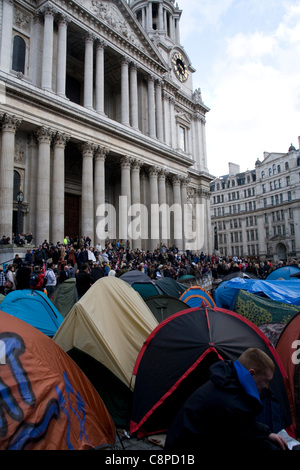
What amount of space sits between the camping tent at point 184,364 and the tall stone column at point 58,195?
702 inches

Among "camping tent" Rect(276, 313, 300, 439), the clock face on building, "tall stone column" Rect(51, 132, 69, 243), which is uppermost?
the clock face on building

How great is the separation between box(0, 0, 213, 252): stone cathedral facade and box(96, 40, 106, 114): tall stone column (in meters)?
0.09

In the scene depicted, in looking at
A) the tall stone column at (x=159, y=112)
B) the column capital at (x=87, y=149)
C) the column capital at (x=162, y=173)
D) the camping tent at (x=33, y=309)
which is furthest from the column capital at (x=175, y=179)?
the camping tent at (x=33, y=309)

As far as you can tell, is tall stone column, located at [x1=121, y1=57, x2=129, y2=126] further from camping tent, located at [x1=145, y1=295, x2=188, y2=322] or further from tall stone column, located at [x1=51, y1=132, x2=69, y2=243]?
camping tent, located at [x1=145, y1=295, x2=188, y2=322]

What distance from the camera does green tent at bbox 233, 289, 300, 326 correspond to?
25.7 ft

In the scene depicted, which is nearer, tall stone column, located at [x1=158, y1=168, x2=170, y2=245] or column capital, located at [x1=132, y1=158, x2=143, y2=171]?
column capital, located at [x1=132, y1=158, x2=143, y2=171]

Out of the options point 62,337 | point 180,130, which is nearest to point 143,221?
point 180,130

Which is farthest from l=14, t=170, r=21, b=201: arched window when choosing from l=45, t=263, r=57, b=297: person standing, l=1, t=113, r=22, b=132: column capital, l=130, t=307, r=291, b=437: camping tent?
l=130, t=307, r=291, b=437: camping tent

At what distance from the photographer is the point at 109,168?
104ft

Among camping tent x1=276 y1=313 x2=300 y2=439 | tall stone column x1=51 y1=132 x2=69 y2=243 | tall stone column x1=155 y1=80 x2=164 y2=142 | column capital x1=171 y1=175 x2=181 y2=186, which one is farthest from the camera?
column capital x1=171 y1=175 x2=181 y2=186

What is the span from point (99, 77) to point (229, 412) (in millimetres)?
28765

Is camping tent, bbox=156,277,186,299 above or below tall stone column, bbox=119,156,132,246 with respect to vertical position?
below

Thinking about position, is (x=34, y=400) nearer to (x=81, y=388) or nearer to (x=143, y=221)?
(x=81, y=388)

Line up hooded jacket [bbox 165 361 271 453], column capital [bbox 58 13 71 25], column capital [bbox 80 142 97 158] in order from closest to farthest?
hooded jacket [bbox 165 361 271 453], column capital [bbox 58 13 71 25], column capital [bbox 80 142 97 158]
